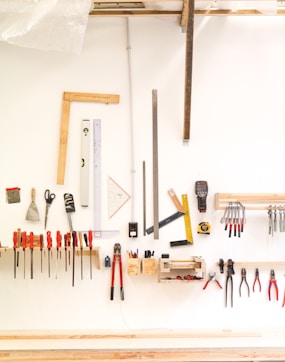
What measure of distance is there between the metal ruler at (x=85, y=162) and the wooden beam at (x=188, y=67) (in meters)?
0.80

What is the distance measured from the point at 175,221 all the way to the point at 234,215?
1.58ft

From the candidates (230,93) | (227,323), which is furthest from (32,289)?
(230,93)

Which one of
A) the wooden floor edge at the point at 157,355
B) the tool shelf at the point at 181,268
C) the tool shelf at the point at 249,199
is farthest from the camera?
the tool shelf at the point at 249,199

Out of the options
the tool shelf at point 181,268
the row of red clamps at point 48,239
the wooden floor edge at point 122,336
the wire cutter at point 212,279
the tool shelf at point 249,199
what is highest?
the tool shelf at point 249,199

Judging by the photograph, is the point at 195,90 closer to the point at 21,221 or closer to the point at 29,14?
the point at 29,14

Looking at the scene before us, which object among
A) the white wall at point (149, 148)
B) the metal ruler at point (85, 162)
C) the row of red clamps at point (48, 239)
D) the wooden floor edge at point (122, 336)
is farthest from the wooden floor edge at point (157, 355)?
the metal ruler at point (85, 162)

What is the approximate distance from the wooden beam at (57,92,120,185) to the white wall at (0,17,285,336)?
5 centimetres

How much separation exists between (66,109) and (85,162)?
18.4 inches

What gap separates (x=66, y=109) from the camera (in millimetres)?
3273

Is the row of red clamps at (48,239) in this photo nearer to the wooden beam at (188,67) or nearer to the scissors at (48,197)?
the scissors at (48,197)

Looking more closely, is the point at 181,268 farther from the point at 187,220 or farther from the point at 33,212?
the point at 33,212

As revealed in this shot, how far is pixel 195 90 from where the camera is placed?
11.0 ft

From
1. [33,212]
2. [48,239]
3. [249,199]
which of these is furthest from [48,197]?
[249,199]

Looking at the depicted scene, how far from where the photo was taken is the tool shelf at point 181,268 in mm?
3002
